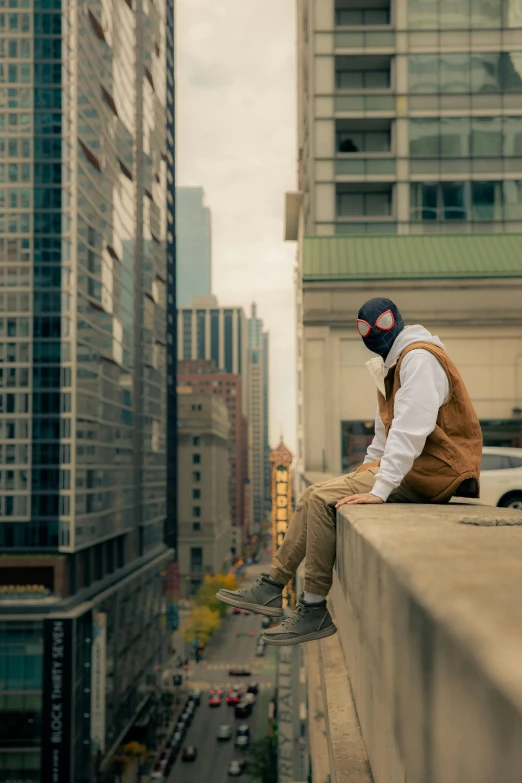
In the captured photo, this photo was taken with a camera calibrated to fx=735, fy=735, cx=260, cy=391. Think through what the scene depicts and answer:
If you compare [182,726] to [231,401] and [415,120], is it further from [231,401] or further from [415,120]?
[231,401]

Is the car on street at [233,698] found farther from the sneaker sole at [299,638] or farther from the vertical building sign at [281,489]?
the sneaker sole at [299,638]

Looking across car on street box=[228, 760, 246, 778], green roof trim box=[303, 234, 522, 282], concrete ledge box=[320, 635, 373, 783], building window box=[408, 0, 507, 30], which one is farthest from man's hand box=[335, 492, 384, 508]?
car on street box=[228, 760, 246, 778]

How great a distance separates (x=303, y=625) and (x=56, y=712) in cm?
3706

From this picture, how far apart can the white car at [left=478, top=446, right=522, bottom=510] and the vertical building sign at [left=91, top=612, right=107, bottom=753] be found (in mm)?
34637

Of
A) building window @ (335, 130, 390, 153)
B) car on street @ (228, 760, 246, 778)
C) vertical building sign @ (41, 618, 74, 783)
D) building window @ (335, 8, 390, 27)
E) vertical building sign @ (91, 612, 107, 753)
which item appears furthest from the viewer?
car on street @ (228, 760, 246, 778)

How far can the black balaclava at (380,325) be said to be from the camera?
4.88 m

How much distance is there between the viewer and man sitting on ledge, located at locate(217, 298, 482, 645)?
442cm

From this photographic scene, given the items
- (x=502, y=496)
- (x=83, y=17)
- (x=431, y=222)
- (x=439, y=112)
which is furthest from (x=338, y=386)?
(x=83, y=17)

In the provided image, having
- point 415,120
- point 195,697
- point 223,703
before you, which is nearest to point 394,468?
point 415,120

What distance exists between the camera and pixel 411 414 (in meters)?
4.39

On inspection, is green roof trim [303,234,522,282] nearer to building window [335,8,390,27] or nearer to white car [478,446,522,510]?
building window [335,8,390,27]

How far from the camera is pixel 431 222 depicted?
89.2 ft

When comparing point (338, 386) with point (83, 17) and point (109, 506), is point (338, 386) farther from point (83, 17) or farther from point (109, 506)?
point (83, 17)

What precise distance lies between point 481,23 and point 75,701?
35.9 m
